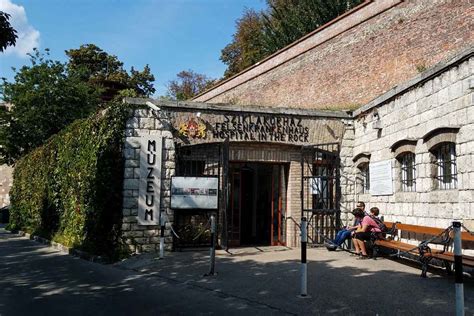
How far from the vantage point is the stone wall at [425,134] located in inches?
358

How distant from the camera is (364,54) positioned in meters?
20.4

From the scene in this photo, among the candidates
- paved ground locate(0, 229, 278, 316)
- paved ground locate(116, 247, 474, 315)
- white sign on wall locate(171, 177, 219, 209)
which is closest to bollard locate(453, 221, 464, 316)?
paved ground locate(116, 247, 474, 315)

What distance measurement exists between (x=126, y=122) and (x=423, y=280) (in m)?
8.14

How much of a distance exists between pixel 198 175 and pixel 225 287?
5409mm

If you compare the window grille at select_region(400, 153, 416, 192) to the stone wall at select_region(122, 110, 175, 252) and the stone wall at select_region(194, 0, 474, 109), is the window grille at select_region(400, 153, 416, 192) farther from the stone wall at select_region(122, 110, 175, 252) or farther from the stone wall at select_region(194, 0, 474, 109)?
the stone wall at select_region(122, 110, 175, 252)

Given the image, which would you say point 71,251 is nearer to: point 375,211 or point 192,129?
point 192,129

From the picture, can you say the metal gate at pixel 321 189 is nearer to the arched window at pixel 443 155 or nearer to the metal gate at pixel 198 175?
the metal gate at pixel 198 175

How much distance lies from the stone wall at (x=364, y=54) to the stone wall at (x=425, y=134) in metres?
3.92

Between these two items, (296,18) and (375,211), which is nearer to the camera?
(375,211)

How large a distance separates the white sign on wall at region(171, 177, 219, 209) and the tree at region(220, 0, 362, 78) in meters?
21.0

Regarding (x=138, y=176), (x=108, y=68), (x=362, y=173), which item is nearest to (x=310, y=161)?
(x=362, y=173)

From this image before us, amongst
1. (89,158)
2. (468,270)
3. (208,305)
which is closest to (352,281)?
(468,270)

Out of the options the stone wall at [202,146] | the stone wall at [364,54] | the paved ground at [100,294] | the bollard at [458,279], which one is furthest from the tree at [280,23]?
the bollard at [458,279]

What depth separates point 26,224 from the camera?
74.5 ft
